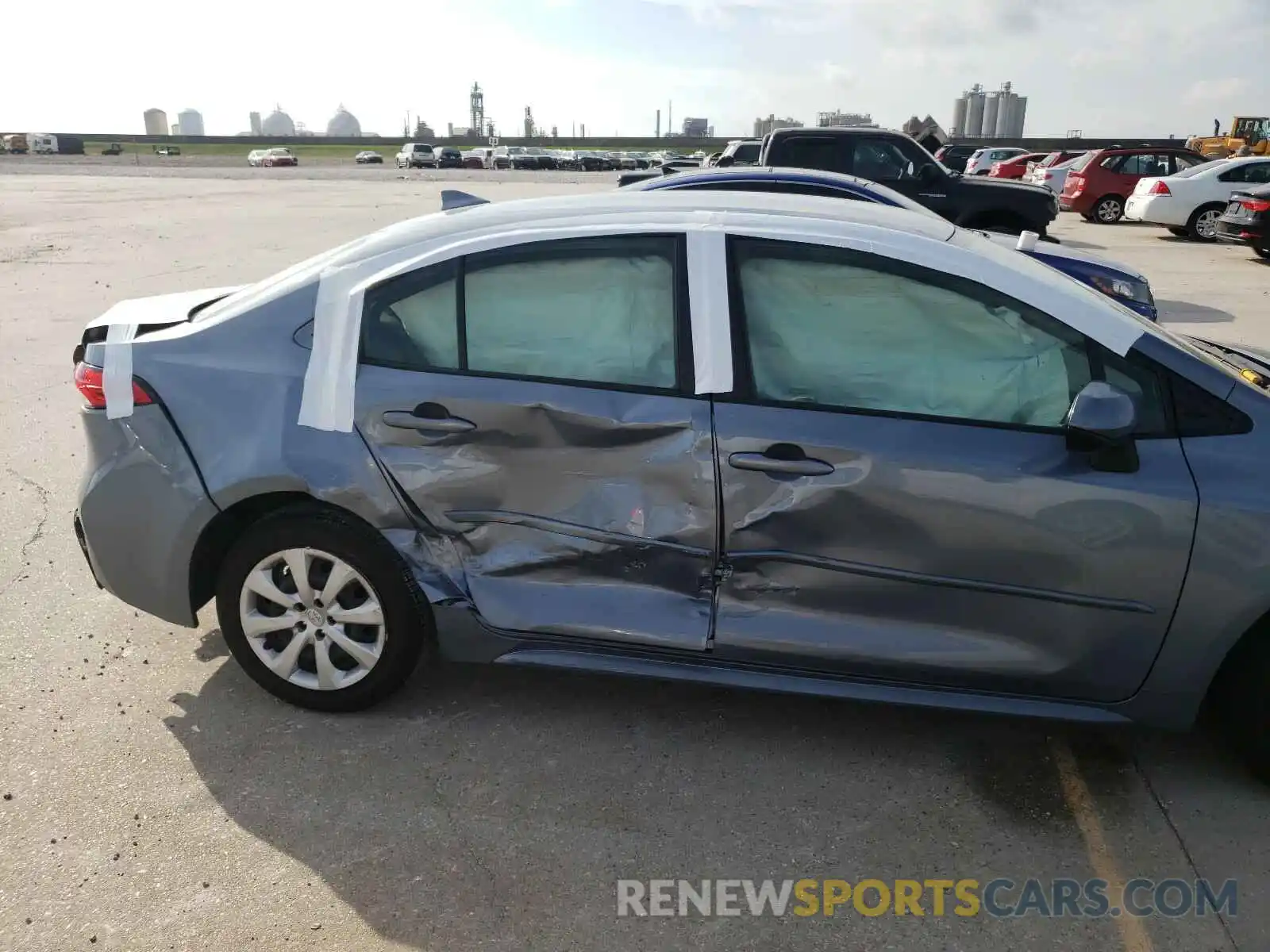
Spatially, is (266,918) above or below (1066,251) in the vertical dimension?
below

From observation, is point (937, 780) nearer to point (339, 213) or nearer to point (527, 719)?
point (527, 719)

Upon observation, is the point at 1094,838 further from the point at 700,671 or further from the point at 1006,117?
the point at 1006,117

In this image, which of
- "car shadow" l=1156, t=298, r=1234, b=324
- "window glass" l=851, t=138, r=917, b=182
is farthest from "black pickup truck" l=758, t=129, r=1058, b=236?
"car shadow" l=1156, t=298, r=1234, b=324

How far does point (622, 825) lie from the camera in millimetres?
2807

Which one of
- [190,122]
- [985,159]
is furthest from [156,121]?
[985,159]

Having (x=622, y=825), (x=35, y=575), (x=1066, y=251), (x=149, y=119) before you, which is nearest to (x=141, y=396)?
(x=35, y=575)

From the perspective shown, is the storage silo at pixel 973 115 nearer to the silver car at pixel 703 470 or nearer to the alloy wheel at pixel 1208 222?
the alloy wheel at pixel 1208 222

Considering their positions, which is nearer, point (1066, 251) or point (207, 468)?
point (207, 468)

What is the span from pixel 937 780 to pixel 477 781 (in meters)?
1.41

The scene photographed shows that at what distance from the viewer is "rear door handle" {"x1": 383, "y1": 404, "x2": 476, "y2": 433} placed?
3.00 m

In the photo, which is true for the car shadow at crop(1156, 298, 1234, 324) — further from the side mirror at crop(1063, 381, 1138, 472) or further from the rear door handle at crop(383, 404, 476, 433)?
the rear door handle at crop(383, 404, 476, 433)

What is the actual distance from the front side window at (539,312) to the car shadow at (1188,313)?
340 inches

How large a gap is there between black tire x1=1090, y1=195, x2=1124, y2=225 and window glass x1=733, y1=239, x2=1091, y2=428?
20.5 m

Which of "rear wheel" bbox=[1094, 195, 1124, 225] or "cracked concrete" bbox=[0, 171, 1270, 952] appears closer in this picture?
"cracked concrete" bbox=[0, 171, 1270, 952]
